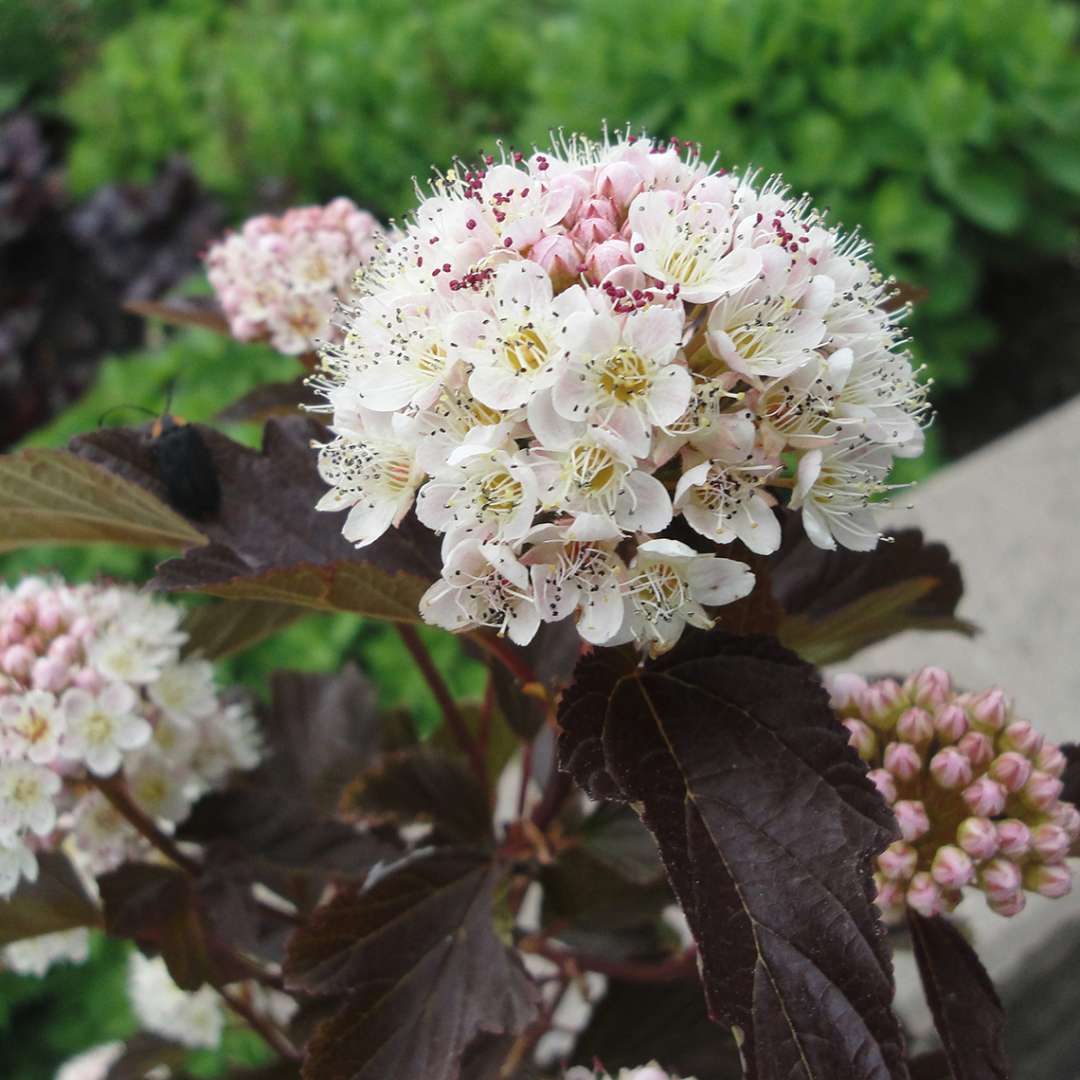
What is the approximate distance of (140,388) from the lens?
100 inches

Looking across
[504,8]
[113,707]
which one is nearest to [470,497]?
[113,707]

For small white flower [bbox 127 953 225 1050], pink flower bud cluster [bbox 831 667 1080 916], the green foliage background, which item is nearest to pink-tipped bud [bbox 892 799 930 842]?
pink flower bud cluster [bbox 831 667 1080 916]

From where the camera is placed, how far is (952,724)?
67 cm

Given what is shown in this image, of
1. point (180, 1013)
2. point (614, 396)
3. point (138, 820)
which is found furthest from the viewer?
point (180, 1013)

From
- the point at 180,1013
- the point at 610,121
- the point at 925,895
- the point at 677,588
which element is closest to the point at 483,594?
the point at 677,588

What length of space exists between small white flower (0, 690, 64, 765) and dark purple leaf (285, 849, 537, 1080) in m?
0.19

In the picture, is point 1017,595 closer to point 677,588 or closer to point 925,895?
point 925,895

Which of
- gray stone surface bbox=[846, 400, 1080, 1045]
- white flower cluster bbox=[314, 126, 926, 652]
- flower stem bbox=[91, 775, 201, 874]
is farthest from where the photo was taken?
gray stone surface bbox=[846, 400, 1080, 1045]

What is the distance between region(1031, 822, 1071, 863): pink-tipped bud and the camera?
640 millimetres

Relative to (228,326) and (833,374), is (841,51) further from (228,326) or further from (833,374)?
(833,374)

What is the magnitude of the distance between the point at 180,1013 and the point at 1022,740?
84 cm

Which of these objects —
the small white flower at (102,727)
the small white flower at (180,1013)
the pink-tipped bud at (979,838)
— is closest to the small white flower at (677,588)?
the pink-tipped bud at (979,838)

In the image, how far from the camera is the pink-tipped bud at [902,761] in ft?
2.15

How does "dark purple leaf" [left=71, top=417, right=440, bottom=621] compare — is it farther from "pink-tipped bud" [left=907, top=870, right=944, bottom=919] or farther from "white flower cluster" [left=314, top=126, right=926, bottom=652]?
"pink-tipped bud" [left=907, top=870, right=944, bottom=919]
